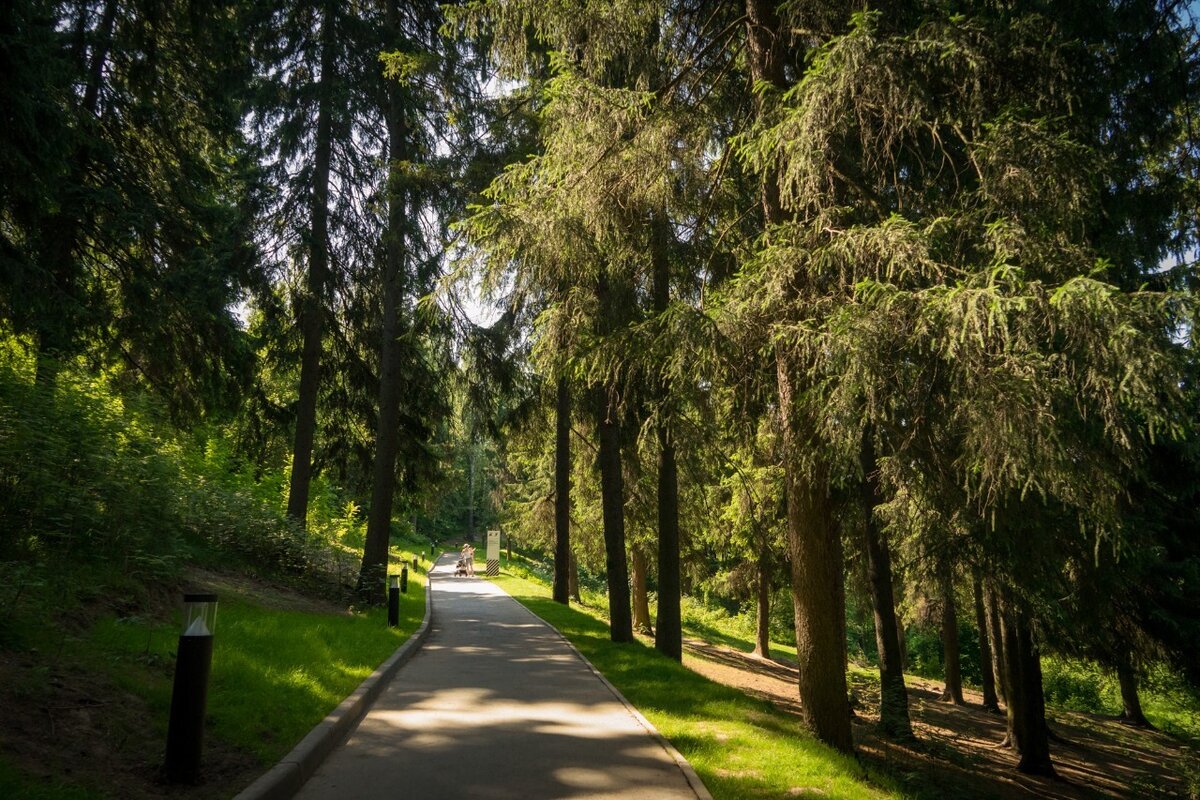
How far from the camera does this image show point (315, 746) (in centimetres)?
502

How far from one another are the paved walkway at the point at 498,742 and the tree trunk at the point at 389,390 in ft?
13.4

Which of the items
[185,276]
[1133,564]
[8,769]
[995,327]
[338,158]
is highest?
[338,158]

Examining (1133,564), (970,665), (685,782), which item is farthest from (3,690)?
(970,665)

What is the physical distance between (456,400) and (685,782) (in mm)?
13973

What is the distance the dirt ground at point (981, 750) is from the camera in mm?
8320

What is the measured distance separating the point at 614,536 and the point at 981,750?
7.39 metres

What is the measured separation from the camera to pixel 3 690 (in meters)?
4.27

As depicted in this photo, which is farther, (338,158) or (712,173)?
(338,158)

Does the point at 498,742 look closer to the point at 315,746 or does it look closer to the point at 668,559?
the point at 315,746

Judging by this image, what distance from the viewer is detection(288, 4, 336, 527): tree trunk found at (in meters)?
14.5

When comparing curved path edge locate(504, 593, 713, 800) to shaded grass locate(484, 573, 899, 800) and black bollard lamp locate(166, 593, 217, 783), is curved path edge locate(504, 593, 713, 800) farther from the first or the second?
black bollard lamp locate(166, 593, 217, 783)

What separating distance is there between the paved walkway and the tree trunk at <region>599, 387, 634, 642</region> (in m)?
2.23

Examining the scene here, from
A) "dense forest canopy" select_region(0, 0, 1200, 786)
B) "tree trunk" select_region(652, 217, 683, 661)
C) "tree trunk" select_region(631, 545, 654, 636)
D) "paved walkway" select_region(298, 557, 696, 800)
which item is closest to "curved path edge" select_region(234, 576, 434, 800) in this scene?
"paved walkway" select_region(298, 557, 696, 800)

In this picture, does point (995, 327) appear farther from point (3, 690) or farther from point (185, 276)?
point (185, 276)
